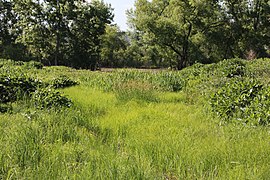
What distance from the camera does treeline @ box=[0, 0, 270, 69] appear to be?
87.9 ft

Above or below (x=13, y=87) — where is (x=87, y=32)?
above

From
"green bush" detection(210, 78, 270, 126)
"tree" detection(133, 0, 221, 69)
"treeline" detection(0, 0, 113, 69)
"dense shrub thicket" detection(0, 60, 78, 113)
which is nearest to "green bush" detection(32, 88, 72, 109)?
"dense shrub thicket" detection(0, 60, 78, 113)

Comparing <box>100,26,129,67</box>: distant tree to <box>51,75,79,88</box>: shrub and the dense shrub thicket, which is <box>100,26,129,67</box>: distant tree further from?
the dense shrub thicket

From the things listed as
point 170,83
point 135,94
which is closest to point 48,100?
point 135,94

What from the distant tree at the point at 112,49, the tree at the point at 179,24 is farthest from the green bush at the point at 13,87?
the distant tree at the point at 112,49

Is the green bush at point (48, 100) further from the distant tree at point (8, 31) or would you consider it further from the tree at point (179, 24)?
the distant tree at point (8, 31)

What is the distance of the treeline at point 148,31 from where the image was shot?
26781 millimetres

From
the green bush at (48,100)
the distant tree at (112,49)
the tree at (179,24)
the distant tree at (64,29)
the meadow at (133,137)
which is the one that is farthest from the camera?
the distant tree at (112,49)

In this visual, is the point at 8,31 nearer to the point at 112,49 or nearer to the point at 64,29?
the point at 64,29

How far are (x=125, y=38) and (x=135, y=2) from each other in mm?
15582

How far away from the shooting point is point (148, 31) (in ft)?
90.8

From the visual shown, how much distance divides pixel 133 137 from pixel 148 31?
2458cm

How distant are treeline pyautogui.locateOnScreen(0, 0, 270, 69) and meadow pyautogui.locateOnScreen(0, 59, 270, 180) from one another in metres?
21.0

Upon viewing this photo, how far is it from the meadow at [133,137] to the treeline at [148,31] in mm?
20992
